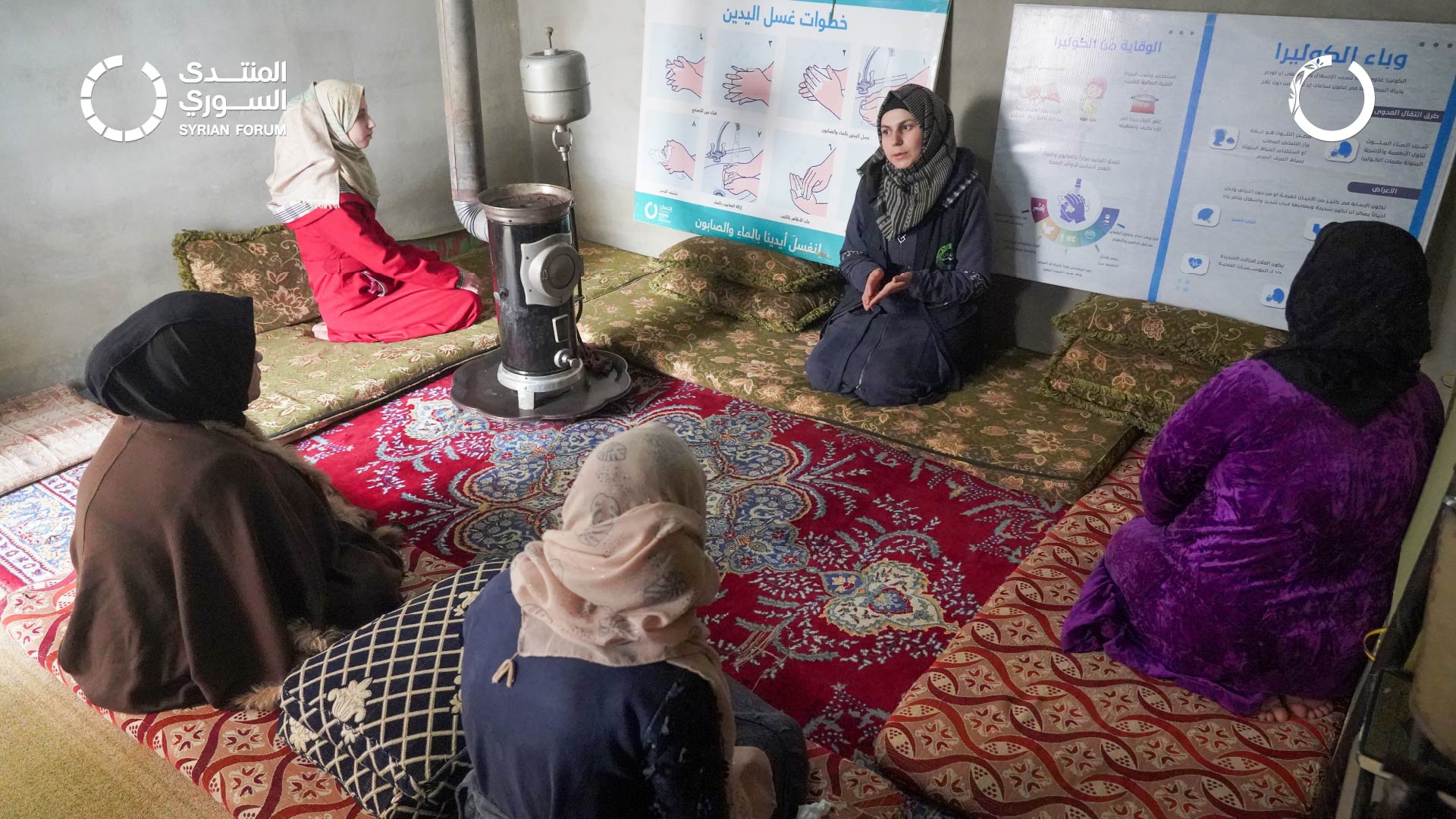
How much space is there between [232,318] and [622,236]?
336cm

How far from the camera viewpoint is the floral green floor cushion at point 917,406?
10.6 ft

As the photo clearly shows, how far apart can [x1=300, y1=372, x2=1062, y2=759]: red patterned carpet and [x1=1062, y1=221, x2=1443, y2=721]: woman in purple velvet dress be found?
648 millimetres

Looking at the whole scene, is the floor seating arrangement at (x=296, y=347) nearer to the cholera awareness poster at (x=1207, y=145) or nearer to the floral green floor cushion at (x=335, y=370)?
the floral green floor cushion at (x=335, y=370)

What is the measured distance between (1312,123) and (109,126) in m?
4.38

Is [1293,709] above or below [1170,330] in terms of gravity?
below

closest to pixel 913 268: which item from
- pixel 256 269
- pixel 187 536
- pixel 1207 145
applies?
pixel 1207 145

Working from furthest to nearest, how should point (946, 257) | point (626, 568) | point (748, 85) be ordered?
point (748, 85)
point (946, 257)
point (626, 568)

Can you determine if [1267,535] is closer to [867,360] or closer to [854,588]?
[854,588]

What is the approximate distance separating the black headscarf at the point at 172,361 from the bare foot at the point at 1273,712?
238cm

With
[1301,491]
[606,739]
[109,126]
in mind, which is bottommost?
[606,739]

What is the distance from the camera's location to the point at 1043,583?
8.48ft

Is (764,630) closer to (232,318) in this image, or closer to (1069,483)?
(1069,483)

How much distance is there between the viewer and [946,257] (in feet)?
12.2

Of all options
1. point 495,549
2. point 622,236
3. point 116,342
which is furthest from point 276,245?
point 116,342
